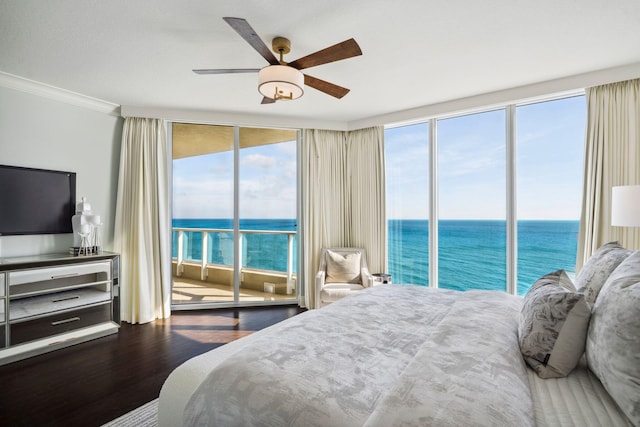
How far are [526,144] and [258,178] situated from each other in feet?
11.0

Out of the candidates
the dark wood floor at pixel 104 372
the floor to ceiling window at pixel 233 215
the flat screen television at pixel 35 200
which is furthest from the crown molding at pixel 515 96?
the flat screen television at pixel 35 200

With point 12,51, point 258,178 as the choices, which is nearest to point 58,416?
point 12,51

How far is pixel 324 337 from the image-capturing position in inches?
53.9

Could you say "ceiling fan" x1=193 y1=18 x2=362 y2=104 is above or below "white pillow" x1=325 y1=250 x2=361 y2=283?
above

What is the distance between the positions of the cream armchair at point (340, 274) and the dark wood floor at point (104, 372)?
80cm

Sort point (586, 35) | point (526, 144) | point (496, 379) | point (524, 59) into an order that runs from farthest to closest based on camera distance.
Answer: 1. point (526, 144)
2. point (524, 59)
3. point (586, 35)
4. point (496, 379)

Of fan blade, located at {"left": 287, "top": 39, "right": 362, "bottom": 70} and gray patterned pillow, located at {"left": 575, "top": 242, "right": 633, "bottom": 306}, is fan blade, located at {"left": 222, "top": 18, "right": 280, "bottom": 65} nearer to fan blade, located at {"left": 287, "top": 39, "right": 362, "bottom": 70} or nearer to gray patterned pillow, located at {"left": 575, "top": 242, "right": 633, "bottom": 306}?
fan blade, located at {"left": 287, "top": 39, "right": 362, "bottom": 70}

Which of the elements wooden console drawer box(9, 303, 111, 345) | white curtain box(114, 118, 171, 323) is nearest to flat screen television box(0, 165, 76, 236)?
white curtain box(114, 118, 171, 323)

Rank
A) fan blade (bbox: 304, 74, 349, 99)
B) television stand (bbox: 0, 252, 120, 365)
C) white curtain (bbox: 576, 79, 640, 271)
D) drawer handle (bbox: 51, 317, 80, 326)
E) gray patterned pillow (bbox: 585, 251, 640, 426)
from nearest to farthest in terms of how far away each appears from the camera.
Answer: gray patterned pillow (bbox: 585, 251, 640, 426)
fan blade (bbox: 304, 74, 349, 99)
television stand (bbox: 0, 252, 120, 365)
white curtain (bbox: 576, 79, 640, 271)
drawer handle (bbox: 51, 317, 80, 326)

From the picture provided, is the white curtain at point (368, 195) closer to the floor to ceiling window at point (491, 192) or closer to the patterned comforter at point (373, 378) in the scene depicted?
the floor to ceiling window at point (491, 192)

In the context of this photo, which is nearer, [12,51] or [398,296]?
[398,296]

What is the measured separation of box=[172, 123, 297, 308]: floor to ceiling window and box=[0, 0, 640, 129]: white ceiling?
3.31 feet

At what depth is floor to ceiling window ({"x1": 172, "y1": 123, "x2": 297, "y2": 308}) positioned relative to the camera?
13.7 feet

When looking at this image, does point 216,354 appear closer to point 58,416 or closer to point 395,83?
point 58,416
